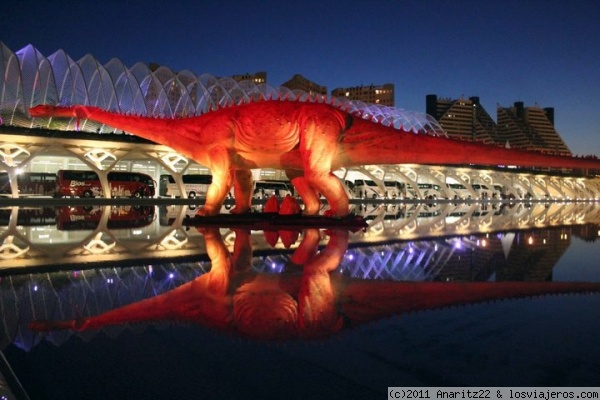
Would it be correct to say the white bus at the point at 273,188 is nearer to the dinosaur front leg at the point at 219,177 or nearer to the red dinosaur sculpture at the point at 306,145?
Result: the red dinosaur sculpture at the point at 306,145

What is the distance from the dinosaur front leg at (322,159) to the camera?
46.3 feet

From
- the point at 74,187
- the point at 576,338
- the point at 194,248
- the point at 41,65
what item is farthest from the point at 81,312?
the point at 41,65

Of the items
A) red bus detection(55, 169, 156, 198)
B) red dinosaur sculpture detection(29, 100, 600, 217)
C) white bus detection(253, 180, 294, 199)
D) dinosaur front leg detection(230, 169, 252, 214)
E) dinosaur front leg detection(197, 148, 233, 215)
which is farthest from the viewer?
white bus detection(253, 180, 294, 199)

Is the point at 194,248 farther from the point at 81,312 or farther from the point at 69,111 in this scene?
the point at 69,111

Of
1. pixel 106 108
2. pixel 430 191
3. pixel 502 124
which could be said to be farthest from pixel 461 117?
pixel 106 108

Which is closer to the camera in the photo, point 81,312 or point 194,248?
point 81,312

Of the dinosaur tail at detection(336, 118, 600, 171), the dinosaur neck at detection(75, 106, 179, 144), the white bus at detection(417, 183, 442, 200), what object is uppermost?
the dinosaur neck at detection(75, 106, 179, 144)

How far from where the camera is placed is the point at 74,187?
126ft

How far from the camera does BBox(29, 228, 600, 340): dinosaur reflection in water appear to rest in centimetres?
405

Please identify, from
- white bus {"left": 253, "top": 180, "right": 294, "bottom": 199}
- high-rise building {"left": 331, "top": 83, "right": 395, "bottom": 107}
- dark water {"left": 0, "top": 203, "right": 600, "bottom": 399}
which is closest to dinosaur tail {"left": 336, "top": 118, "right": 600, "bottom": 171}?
dark water {"left": 0, "top": 203, "right": 600, "bottom": 399}

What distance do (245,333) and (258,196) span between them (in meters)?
45.3

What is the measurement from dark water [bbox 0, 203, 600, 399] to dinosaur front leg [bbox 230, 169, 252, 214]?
7.99 m

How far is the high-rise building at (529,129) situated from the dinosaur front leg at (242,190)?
4449 inches

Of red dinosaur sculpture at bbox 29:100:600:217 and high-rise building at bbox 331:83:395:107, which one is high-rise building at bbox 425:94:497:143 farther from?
red dinosaur sculpture at bbox 29:100:600:217
